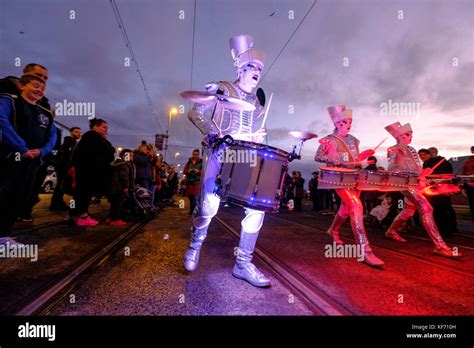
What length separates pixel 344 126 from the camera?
3.82 meters

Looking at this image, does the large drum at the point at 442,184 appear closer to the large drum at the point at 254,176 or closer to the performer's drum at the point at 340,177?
the performer's drum at the point at 340,177

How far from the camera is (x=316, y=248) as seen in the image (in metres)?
3.62

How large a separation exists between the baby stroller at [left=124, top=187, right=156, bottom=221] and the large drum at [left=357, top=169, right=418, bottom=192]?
4.70m

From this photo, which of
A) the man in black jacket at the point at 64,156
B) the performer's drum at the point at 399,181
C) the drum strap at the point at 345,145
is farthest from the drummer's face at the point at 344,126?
the man in black jacket at the point at 64,156

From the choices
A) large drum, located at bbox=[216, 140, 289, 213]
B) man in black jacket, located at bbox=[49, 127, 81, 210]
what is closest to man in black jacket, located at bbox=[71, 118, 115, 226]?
man in black jacket, located at bbox=[49, 127, 81, 210]

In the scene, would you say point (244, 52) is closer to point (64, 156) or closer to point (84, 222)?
point (84, 222)

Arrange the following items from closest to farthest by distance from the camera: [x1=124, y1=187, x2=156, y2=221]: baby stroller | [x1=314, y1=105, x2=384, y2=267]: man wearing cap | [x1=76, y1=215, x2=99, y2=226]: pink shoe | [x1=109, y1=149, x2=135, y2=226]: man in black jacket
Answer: [x1=314, y1=105, x2=384, y2=267]: man wearing cap < [x1=76, y1=215, x2=99, y2=226]: pink shoe < [x1=109, y1=149, x2=135, y2=226]: man in black jacket < [x1=124, y1=187, x2=156, y2=221]: baby stroller

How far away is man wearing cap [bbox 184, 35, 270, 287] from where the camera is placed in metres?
2.40

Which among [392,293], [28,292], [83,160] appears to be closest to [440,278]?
[392,293]

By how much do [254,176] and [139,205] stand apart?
4550mm

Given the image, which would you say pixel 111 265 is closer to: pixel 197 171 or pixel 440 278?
pixel 440 278

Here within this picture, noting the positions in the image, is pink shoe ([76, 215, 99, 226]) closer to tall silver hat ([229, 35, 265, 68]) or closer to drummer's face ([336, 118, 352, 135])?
tall silver hat ([229, 35, 265, 68])

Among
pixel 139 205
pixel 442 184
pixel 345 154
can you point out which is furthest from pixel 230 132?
pixel 139 205

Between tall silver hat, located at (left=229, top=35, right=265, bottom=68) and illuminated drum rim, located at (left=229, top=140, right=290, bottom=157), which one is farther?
tall silver hat, located at (left=229, top=35, right=265, bottom=68)
